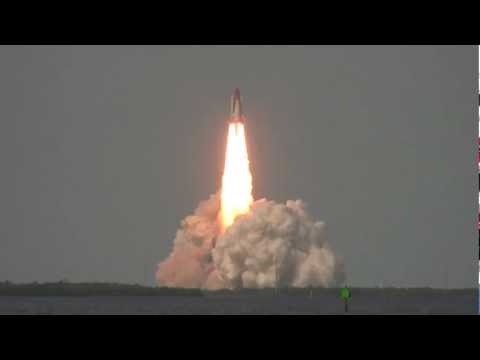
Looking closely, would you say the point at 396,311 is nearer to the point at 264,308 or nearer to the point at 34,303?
the point at 264,308
